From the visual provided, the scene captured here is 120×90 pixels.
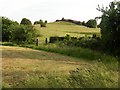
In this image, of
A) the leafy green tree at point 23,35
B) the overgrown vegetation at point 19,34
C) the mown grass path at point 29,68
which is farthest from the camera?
the overgrown vegetation at point 19,34

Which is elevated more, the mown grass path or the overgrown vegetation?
the overgrown vegetation

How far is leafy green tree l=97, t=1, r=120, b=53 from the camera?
20484mm

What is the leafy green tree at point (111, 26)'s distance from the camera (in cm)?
2048

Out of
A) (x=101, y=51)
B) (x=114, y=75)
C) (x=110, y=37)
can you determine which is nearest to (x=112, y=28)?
(x=110, y=37)

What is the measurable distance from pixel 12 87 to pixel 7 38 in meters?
41.1

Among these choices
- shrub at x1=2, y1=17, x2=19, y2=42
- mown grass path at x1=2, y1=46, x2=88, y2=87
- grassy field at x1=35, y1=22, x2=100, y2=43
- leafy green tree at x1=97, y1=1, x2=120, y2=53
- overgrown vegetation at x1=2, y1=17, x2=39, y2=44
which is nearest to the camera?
mown grass path at x1=2, y1=46, x2=88, y2=87

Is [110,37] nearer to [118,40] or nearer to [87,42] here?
[118,40]

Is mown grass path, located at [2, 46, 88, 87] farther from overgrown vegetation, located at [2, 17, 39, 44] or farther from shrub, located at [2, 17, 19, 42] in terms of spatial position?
shrub, located at [2, 17, 19, 42]

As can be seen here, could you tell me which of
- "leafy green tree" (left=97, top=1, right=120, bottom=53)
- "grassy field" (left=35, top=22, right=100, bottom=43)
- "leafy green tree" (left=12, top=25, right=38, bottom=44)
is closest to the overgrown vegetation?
"leafy green tree" (left=12, top=25, right=38, bottom=44)

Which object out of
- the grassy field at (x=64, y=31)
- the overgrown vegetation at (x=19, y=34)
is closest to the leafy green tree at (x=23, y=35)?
the overgrown vegetation at (x=19, y=34)

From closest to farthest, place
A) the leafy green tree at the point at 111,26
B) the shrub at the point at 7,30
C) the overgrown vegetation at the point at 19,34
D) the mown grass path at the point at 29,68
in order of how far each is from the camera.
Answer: the mown grass path at the point at 29,68, the leafy green tree at the point at 111,26, the overgrown vegetation at the point at 19,34, the shrub at the point at 7,30

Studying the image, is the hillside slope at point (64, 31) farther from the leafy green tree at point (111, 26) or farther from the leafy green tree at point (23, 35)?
the leafy green tree at point (111, 26)

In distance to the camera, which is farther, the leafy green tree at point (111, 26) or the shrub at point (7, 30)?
the shrub at point (7, 30)

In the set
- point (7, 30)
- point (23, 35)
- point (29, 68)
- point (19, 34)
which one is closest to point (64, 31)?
point (7, 30)
